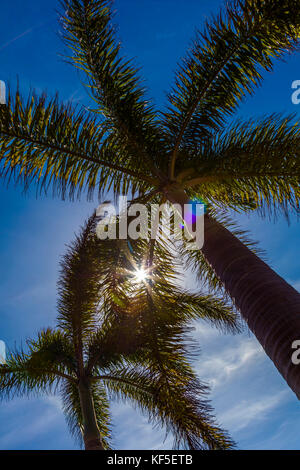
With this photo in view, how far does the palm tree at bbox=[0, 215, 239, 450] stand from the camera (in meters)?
6.22

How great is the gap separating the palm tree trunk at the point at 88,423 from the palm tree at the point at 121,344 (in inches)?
0.9

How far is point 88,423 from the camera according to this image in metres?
7.89

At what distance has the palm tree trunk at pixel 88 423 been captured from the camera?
745cm

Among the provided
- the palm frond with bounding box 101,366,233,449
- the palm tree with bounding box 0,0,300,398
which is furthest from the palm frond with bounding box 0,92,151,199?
the palm frond with bounding box 101,366,233,449

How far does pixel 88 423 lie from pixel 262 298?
6.35 meters

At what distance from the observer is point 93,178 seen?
254 inches

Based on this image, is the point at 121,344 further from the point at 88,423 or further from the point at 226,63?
the point at 226,63

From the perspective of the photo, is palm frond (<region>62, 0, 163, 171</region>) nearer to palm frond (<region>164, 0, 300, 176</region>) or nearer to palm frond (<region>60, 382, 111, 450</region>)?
palm frond (<region>164, 0, 300, 176</region>)

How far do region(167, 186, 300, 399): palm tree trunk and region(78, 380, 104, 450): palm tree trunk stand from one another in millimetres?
5426

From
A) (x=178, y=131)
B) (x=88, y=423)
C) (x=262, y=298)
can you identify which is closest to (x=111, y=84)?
(x=178, y=131)
